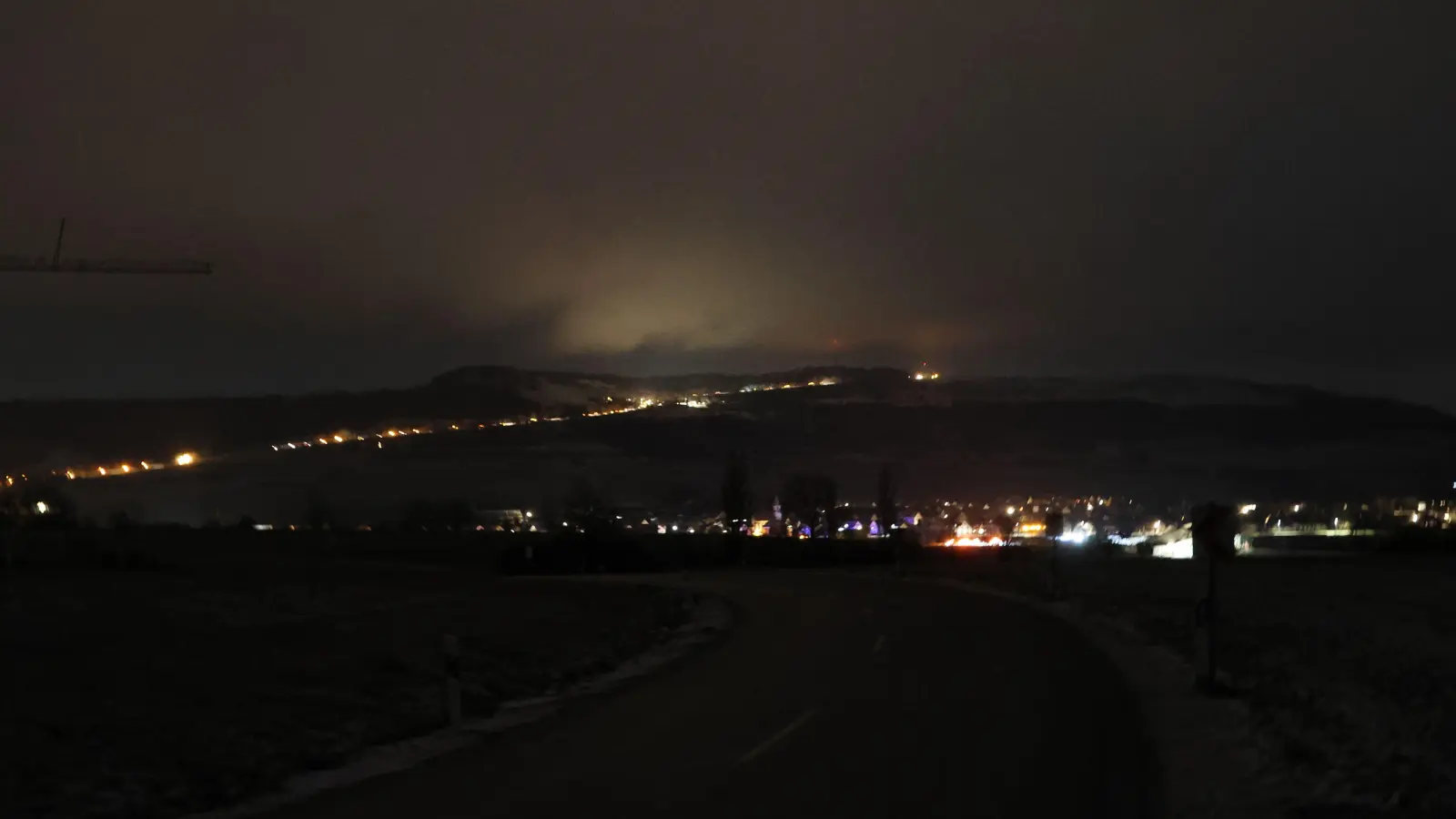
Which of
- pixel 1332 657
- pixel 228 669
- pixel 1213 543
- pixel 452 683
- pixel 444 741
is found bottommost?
pixel 444 741

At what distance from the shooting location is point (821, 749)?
12.3 metres

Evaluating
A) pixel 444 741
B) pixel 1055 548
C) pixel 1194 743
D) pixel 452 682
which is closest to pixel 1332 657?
pixel 1194 743

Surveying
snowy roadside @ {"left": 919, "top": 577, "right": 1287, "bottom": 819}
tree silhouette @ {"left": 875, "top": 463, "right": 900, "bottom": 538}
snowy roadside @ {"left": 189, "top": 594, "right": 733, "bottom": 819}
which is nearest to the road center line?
snowy roadside @ {"left": 189, "top": 594, "right": 733, "bottom": 819}

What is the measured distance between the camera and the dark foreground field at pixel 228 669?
11297 mm

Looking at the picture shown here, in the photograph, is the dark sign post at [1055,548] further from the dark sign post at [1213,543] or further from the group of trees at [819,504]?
the group of trees at [819,504]

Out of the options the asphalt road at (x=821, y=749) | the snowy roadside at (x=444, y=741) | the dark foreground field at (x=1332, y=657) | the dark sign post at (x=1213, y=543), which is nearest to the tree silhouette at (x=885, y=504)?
the dark foreground field at (x=1332, y=657)

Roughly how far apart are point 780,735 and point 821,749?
93 centimetres

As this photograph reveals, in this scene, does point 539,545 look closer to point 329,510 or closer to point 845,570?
point 845,570

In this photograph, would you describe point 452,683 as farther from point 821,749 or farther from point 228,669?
point 821,749

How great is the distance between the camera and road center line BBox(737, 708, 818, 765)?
11.9 meters

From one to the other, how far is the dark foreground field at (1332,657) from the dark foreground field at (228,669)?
873 centimetres

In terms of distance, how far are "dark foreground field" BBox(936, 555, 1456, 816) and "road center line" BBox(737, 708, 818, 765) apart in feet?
12.8

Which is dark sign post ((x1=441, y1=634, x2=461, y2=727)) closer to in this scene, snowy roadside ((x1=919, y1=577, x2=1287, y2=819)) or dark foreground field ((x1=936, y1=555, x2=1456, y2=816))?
snowy roadside ((x1=919, y1=577, x2=1287, y2=819))

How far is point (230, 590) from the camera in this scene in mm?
32250
